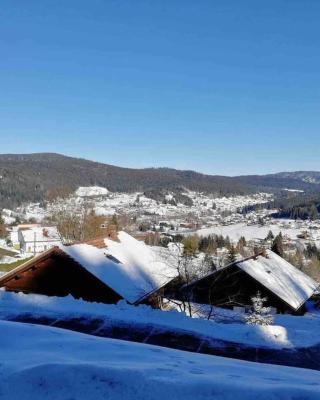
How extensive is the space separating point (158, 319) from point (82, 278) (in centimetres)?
771

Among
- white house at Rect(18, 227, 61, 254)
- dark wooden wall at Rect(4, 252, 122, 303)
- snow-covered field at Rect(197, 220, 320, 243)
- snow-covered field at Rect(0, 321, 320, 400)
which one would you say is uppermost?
snow-covered field at Rect(0, 321, 320, 400)

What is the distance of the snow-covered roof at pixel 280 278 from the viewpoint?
2258cm

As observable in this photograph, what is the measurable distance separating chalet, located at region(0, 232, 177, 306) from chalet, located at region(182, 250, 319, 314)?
4597mm

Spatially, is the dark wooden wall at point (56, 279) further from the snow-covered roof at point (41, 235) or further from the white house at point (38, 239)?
the snow-covered roof at point (41, 235)

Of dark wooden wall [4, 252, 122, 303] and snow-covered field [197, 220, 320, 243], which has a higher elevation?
dark wooden wall [4, 252, 122, 303]

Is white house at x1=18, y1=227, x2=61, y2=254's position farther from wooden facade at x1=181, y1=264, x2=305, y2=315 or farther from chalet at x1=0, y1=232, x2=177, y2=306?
chalet at x1=0, y1=232, x2=177, y2=306

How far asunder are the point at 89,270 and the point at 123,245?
4.78m

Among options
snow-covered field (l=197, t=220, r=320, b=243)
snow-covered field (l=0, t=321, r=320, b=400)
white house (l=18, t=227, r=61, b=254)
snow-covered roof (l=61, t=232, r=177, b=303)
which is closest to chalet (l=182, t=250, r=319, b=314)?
snow-covered roof (l=61, t=232, r=177, b=303)

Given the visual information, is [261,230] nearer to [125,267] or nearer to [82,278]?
[125,267]

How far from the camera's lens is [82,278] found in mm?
17266

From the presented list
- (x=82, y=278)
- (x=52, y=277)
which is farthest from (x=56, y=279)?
(x=82, y=278)

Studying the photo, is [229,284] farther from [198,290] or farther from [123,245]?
[123,245]

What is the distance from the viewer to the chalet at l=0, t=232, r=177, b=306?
1686 centimetres

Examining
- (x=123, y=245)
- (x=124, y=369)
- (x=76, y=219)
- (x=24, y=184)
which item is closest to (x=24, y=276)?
(x=123, y=245)
